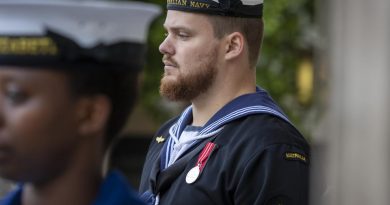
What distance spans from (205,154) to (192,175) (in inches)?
3.9

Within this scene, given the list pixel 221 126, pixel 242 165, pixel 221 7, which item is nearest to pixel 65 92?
pixel 242 165

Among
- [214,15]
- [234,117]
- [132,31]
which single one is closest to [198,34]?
[214,15]

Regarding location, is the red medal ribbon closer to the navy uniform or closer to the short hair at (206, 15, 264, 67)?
the navy uniform

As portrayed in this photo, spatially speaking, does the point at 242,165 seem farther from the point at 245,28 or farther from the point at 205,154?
the point at 245,28

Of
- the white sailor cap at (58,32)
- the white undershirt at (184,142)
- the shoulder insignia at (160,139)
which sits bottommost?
the shoulder insignia at (160,139)

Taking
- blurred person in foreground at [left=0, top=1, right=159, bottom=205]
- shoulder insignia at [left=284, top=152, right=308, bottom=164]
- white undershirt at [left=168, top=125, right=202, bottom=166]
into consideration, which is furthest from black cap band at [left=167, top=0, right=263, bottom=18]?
blurred person in foreground at [left=0, top=1, right=159, bottom=205]

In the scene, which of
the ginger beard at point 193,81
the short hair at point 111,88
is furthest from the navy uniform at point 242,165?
the short hair at point 111,88

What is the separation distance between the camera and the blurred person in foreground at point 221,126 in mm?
3551

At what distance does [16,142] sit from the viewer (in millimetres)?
2107

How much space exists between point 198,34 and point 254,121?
41 centimetres

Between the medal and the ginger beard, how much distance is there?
25 cm

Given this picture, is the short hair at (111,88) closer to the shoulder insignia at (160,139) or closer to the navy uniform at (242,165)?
the navy uniform at (242,165)

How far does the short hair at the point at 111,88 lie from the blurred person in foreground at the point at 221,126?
129 cm

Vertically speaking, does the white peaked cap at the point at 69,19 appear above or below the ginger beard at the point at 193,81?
above
